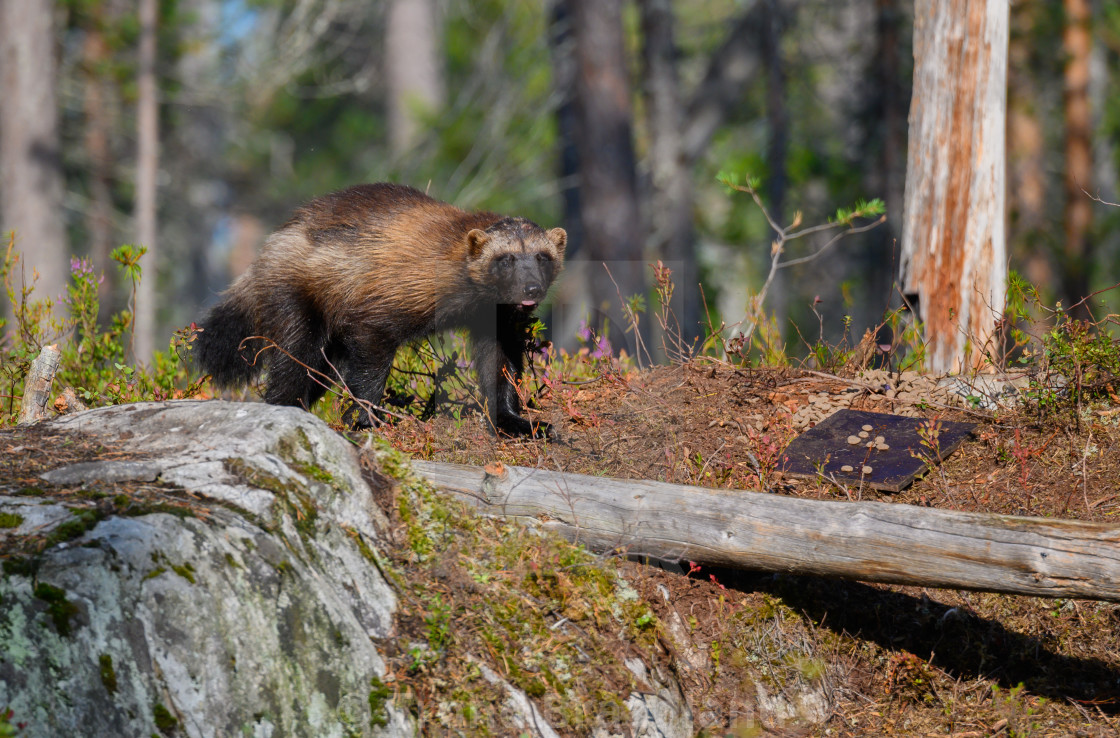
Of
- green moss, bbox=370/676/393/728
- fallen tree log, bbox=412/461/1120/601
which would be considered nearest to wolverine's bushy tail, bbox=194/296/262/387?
fallen tree log, bbox=412/461/1120/601

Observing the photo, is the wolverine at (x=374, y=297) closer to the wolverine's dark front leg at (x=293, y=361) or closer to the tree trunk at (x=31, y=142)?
the wolverine's dark front leg at (x=293, y=361)

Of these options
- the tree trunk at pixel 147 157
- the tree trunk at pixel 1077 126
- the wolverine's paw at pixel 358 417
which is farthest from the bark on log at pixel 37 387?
the tree trunk at pixel 1077 126

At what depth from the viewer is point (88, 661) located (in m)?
2.52

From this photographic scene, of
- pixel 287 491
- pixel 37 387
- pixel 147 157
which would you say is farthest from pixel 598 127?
pixel 287 491

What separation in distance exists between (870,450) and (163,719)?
3.25 metres

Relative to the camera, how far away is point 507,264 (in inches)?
208

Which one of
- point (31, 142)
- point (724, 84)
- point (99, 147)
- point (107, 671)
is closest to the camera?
point (107, 671)

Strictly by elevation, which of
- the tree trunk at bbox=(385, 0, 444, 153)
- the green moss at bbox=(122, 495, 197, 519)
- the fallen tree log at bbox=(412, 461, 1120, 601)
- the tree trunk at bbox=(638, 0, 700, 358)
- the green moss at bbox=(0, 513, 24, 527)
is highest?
the tree trunk at bbox=(385, 0, 444, 153)

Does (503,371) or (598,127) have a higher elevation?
(598,127)

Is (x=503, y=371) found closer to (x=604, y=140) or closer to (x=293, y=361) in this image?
(x=293, y=361)

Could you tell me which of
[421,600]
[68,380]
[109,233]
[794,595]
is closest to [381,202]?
[68,380]

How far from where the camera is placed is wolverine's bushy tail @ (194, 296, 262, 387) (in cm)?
545

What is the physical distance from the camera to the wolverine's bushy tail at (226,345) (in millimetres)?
5453

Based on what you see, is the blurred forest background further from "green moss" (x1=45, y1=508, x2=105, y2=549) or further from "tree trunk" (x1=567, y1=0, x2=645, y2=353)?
"green moss" (x1=45, y1=508, x2=105, y2=549)
